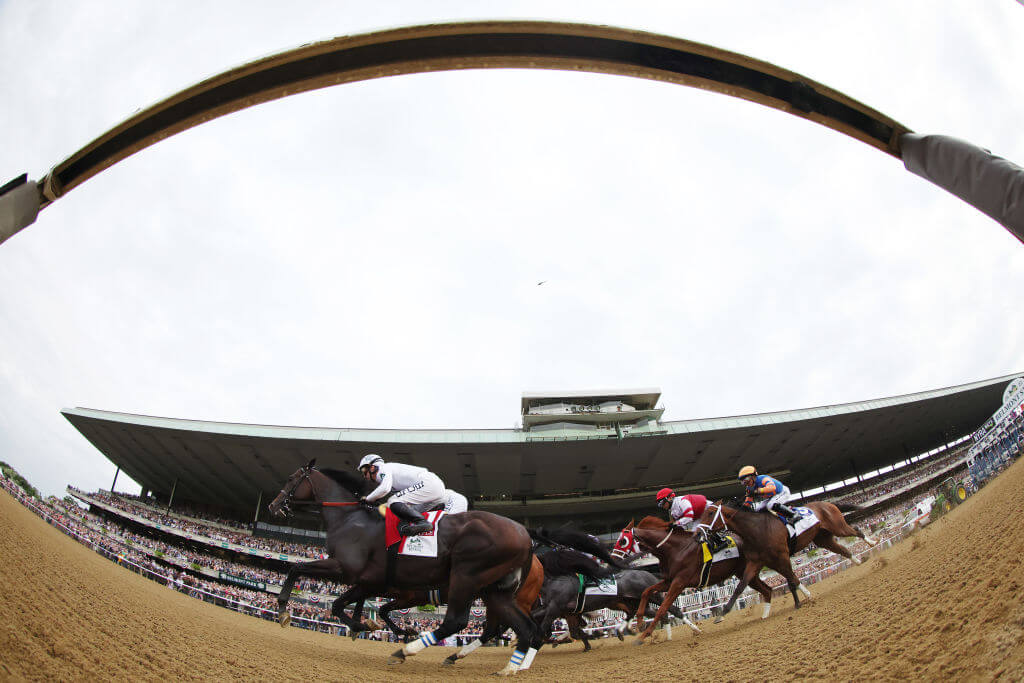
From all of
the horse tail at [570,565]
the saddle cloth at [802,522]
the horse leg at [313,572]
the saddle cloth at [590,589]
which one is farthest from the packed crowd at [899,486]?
the horse leg at [313,572]

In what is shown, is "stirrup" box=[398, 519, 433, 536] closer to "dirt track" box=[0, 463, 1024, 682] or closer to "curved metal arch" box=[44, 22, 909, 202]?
"dirt track" box=[0, 463, 1024, 682]

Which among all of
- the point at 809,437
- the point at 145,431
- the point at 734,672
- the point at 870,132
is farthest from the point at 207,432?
the point at 809,437

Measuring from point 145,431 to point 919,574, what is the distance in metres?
29.9

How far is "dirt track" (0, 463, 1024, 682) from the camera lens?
2.29 metres

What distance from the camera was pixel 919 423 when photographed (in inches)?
1201

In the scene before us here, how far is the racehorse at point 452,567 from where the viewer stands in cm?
491

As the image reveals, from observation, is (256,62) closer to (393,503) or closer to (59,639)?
(59,639)

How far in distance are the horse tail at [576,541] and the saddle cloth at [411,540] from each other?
226 cm

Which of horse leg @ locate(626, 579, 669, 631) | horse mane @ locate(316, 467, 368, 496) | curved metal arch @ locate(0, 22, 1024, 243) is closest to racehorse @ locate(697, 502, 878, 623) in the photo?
horse leg @ locate(626, 579, 669, 631)

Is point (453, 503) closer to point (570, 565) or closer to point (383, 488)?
point (383, 488)

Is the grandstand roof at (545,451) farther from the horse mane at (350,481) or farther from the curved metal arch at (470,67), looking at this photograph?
A: the curved metal arch at (470,67)

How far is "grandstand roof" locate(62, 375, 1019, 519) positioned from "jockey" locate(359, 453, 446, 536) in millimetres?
16758

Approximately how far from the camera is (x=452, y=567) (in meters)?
5.07

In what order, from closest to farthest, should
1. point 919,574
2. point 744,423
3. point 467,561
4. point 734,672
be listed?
point 734,672 → point 919,574 → point 467,561 → point 744,423
